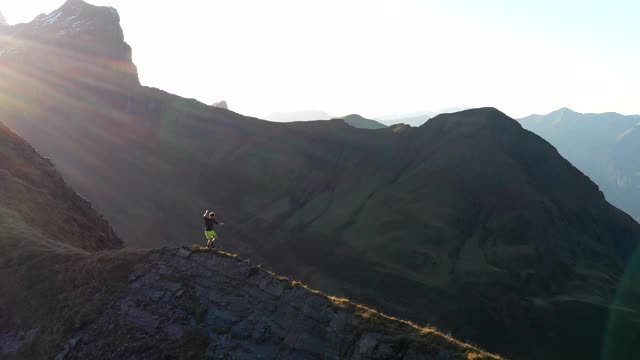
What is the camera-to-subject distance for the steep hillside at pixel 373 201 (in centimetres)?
10506

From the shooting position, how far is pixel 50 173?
4838 centimetres

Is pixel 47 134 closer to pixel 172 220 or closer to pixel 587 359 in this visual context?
pixel 172 220

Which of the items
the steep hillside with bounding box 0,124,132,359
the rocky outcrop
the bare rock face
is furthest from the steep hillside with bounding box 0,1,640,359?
the rocky outcrop

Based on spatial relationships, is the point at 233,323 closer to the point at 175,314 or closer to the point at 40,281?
the point at 175,314

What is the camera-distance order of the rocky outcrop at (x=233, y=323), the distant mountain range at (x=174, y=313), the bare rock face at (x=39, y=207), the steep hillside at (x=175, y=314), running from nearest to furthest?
the rocky outcrop at (x=233, y=323) < the steep hillside at (x=175, y=314) < the distant mountain range at (x=174, y=313) < the bare rock face at (x=39, y=207)

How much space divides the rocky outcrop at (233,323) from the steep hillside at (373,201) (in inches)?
3074

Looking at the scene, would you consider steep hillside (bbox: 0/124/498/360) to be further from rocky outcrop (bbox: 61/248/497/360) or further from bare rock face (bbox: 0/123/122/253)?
bare rock face (bbox: 0/123/122/253)

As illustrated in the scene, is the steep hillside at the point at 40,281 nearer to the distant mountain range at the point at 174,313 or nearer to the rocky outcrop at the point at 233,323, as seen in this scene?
the distant mountain range at the point at 174,313

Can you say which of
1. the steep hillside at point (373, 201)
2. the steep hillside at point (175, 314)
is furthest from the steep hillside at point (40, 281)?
the steep hillside at point (373, 201)

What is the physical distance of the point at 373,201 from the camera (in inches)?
5635

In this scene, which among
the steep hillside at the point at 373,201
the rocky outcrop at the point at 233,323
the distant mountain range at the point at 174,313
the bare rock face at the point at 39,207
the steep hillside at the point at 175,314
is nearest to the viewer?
the rocky outcrop at the point at 233,323

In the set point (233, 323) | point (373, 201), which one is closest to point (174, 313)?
point (233, 323)

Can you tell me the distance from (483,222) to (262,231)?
6259 cm

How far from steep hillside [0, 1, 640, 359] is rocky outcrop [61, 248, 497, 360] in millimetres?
78073
